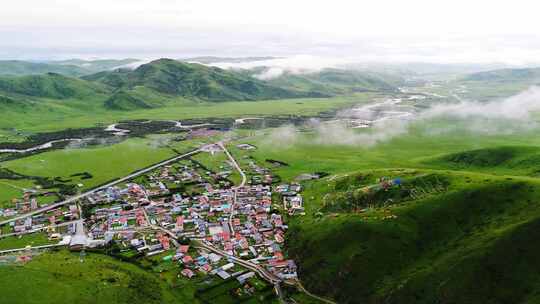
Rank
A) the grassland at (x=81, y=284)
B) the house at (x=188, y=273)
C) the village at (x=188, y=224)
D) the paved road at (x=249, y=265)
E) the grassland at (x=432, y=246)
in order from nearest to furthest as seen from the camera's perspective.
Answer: the grassland at (x=432, y=246) < the grassland at (x=81, y=284) < the paved road at (x=249, y=265) < the house at (x=188, y=273) < the village at (x=188, y=224)

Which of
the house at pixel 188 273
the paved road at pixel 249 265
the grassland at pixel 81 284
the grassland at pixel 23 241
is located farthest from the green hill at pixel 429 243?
the grassland at pixel 23 241

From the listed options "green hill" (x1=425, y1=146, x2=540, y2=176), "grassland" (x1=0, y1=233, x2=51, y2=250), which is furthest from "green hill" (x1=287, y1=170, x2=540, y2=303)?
"grassland" (x1=0, y1=233, x2=51, y2=250)

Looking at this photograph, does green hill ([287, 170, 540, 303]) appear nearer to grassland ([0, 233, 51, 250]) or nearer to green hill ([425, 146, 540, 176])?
green hill ([425, 146, 540, 176])

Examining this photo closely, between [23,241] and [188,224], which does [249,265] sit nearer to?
[188,224]

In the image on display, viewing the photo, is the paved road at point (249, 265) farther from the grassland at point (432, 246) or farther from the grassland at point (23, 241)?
the grassland at point (23, 241)

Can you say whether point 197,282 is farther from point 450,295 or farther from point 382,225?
point 450,295

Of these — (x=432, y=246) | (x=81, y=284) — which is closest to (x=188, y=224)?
(x=81, y=284)
